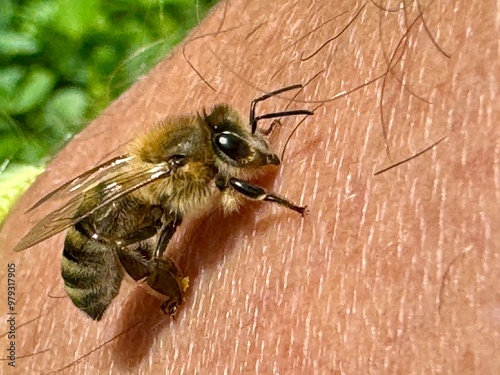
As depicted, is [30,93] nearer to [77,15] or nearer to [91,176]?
[77,15]

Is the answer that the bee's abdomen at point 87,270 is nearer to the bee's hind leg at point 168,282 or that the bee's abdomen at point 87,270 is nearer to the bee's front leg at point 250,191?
the bee's hind leg at point 168,282

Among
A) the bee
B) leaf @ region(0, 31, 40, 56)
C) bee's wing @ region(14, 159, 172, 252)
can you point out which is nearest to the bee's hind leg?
the bee

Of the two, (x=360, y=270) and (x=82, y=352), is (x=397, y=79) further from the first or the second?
(x=82, y=352)

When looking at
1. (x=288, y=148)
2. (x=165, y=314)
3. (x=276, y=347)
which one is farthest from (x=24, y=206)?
(x=276, y=347)

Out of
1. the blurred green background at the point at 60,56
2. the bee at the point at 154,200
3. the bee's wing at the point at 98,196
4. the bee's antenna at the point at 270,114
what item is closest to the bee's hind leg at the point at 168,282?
the bee at the point at 154,200

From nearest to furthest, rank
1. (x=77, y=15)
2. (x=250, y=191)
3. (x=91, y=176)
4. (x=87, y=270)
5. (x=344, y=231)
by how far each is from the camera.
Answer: (x=344, y=231), (x=250, y=191), (x=87, y=270), (x=91, y=176), (x=77, y=15)

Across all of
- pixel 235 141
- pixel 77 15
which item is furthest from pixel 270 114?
pixel 77 15

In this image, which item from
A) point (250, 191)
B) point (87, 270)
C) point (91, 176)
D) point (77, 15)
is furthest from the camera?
point (77, 15)

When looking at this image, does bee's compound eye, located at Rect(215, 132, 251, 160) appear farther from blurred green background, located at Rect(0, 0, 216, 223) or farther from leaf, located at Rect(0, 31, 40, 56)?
leaf, located at Rect(0, 31, 40, 56)
